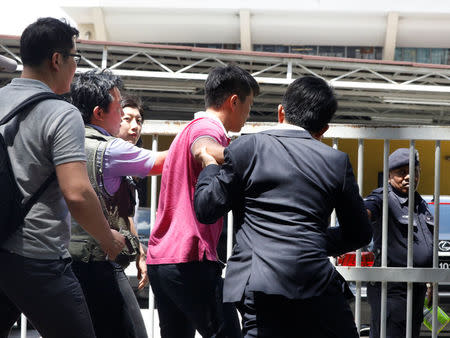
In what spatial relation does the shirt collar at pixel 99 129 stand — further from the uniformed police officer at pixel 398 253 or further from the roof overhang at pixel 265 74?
the roof overhang at pixel 265 74

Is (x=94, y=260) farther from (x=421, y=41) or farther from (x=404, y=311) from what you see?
(x=421, y=41)

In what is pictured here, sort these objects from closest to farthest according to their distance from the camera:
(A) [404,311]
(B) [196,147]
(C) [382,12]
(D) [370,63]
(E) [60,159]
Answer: (E) [60,159] < (B) [196,147] < (A) [404,311] < (D) [370,63] < (C) [382,12]

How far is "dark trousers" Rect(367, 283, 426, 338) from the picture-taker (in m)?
4.26

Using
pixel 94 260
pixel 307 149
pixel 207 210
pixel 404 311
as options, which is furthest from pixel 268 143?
pixel 404 311

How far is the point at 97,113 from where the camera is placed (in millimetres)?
3352

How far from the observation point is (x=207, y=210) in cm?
269

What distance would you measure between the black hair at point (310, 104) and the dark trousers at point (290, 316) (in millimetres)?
658

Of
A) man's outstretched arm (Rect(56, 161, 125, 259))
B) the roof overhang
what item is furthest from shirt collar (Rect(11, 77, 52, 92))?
the roof overhang

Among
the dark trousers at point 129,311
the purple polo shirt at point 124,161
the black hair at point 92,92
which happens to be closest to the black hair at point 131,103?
the black hair at point 92,92

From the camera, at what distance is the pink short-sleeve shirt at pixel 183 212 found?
3074 mm

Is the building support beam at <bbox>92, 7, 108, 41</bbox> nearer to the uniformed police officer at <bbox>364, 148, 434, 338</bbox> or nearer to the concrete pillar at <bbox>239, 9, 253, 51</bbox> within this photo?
the concrete pillar at <bbox>239, 9, 253, 51</bbox>

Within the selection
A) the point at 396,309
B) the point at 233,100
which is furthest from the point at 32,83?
the point at 396,309

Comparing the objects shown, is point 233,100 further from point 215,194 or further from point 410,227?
point 410,227

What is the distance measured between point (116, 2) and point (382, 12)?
897 centimetres
